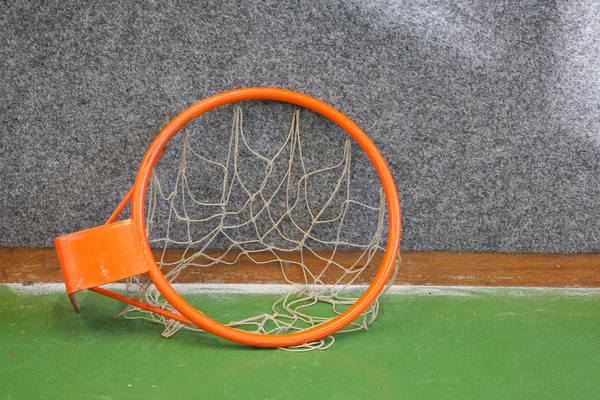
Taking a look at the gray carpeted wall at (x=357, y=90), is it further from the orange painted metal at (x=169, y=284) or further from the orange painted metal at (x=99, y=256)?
the orange painted metal at (x=99, y=256)

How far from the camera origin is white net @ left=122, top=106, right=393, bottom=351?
4.65ft

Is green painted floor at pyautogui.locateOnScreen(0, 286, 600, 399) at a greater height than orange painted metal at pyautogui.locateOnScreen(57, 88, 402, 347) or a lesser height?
lesser

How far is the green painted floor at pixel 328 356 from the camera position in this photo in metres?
1.05

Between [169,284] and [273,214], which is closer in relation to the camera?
[169,284]

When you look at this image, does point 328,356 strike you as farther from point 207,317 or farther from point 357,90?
point 357,90

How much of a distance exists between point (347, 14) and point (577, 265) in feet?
2.74

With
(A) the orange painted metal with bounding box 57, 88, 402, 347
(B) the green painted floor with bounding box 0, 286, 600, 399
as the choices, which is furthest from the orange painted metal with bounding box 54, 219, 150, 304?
(B) the green painted floor with bounding box 0, 286, 600, 399

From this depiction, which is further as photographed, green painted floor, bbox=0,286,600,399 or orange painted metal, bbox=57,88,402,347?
orange painted metal, bbox=57,88,402,347

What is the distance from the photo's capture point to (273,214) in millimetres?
1453

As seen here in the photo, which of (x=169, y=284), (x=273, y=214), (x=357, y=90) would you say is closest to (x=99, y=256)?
(x=169, y=284)

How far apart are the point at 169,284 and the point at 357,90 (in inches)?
24.1

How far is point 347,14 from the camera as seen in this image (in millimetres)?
1383

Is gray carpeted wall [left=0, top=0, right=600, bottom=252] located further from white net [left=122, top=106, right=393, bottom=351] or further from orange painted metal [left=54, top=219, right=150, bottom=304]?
orange painted metal [left=54, top=219, right=150, bottom=304]

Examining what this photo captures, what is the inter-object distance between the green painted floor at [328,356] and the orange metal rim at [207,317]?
0.04m
